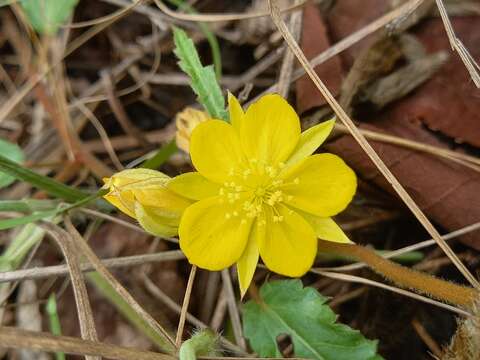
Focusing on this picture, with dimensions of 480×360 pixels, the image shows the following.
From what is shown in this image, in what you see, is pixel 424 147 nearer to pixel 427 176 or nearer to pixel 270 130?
pixel 427 176

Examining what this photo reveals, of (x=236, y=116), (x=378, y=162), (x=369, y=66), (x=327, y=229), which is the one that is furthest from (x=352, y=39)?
(x=327, y=229)

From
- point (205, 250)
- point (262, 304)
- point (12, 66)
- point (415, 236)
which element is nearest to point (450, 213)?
point (415, 236)

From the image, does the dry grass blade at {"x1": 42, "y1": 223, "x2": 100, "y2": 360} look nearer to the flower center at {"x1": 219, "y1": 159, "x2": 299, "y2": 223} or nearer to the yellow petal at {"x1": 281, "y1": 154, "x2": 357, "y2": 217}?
the flower center at {"x1": 219, "y1": 159, "x2": 299, "y2": 223}

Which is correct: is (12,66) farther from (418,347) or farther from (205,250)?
(418,347)

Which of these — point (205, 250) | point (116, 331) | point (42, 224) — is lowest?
point (116, 331)

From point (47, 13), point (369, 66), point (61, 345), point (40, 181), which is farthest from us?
point (47, 13)

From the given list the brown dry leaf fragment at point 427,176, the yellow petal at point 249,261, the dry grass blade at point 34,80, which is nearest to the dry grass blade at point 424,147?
the brown dry leaf fragment at point 427,176

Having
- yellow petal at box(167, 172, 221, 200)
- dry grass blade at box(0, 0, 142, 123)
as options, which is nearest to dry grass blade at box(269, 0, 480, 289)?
yellow petal at box(167, 172, 221, 200)
